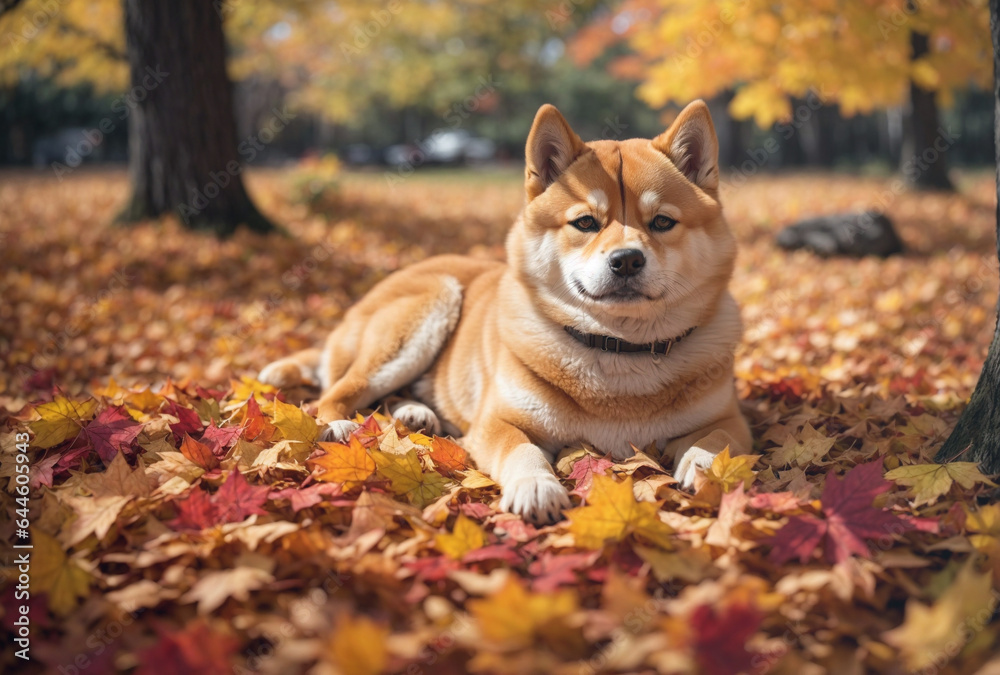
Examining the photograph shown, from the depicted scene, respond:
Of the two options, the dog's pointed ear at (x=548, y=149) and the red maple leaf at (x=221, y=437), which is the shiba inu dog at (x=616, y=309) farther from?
the red maple leaf at (x=221, y=437)

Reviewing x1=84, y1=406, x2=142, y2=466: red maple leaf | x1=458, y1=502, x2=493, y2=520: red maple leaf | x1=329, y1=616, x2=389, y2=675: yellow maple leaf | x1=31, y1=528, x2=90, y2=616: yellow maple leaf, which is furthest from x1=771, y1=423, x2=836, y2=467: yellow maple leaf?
x1=84, y1=406, x2=142, y2=466: red maple leaf

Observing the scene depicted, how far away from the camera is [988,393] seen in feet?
8.41

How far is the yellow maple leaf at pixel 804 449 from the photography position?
2771mm

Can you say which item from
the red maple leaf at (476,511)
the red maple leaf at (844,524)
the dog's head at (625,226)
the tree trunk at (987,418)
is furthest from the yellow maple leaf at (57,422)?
the tree trunk at (987,418)

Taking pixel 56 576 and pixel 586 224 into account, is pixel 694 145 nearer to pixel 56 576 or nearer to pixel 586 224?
pixel 586 224

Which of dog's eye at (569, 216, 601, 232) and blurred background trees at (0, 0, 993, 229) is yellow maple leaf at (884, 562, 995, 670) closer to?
dog's eye at (569, 216, 601, 232)

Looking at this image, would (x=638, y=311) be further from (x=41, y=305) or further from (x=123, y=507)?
(x=41, y=305)

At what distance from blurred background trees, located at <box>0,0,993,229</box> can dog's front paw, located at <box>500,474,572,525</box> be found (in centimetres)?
588

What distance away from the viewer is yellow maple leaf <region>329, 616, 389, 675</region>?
1526mm

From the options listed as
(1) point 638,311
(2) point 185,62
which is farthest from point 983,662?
(2) point 185,62

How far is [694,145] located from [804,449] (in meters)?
1.40

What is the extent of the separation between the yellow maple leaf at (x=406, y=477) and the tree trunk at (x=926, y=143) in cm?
1191

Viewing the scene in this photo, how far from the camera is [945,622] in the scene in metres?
1.56

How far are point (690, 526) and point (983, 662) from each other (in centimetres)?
81
